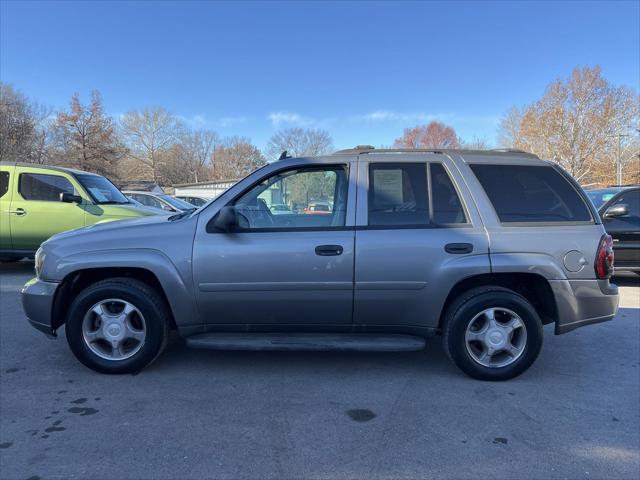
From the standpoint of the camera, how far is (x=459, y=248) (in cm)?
336

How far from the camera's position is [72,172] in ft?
25.9

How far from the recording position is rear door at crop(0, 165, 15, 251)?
7484mm

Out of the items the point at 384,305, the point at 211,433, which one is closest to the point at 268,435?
the point at 211,433

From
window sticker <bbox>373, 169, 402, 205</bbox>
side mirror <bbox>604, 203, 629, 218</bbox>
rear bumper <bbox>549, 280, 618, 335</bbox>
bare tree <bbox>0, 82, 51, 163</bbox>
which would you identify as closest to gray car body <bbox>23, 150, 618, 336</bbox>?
rear bumper <bbox>549, 280, 618, 335</bbox>

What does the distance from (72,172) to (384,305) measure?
7.00 m

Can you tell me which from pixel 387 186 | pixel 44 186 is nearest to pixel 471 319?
pixel 387 186

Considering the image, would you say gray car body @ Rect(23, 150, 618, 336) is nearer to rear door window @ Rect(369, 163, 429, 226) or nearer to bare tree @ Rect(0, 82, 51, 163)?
rear door window @ Rect(369, 163, 429, 226)

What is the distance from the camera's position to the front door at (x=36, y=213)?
752 centimetres

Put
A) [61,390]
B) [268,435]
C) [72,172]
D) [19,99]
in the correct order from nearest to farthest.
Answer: [268,435]
[61,390]
[72,172]
[19,99]

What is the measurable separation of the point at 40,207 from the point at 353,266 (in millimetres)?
6745

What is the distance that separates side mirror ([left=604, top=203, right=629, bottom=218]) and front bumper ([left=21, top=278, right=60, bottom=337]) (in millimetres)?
7529

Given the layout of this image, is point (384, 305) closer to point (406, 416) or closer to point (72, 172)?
point (406, 416)

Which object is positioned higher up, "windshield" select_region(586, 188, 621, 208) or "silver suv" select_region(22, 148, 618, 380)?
"windshield" select_region(586, 188, 621, 208)

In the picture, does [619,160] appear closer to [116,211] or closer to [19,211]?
[116,211]
